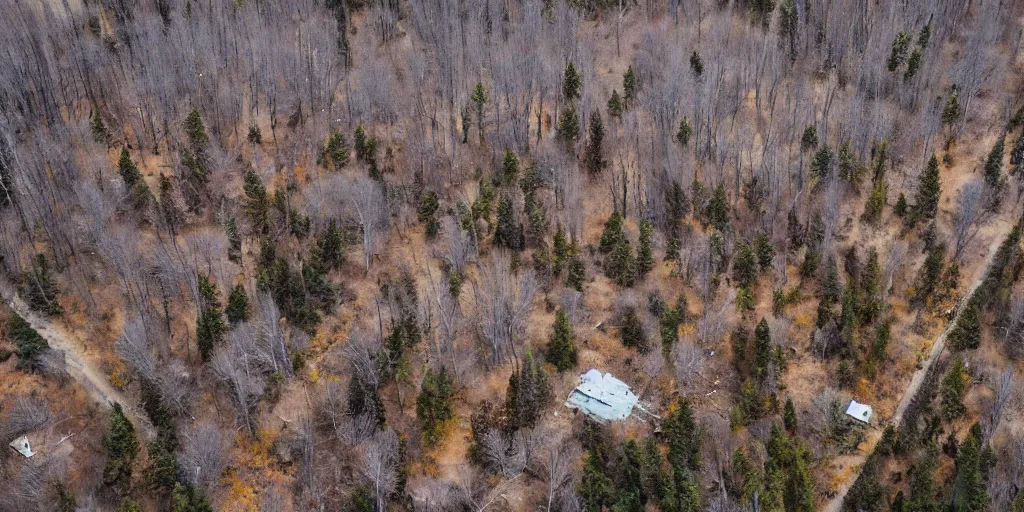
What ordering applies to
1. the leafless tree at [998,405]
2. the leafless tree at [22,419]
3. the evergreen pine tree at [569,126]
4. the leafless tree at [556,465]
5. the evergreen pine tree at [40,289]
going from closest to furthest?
the leafless tree at [556,465] → the leafless tree at [22,419] → the leafless tree at [998,405] → the evergreen pine tree at [40,289] → the evergreen pine tree at [569,126]

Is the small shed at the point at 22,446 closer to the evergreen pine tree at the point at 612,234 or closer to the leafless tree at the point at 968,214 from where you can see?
the evergreen pine tree at the point at 612,234

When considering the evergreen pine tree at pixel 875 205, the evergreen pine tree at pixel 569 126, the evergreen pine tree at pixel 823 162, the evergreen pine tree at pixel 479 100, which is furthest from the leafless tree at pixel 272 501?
the evergreen pine tree at pixel 875 205

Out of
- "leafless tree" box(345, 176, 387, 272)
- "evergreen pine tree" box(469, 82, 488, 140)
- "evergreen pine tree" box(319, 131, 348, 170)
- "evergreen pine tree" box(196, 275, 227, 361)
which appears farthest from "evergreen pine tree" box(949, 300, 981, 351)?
"evergreen pine tree" box(196, 275, 227, 361)

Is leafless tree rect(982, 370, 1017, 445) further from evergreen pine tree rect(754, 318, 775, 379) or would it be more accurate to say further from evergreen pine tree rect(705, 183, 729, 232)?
evergreen pine tree rect(705, 183, 729, 232)

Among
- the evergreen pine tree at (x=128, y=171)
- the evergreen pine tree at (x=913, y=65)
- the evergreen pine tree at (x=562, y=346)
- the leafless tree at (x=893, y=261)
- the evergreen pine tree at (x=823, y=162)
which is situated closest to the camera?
the evergreen pine tree at (x=562, y=346)

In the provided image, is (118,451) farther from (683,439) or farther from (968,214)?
(968,214)

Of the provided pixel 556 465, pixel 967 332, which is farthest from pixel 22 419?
pixel 967 332

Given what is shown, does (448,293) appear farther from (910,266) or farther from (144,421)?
(910,266)
